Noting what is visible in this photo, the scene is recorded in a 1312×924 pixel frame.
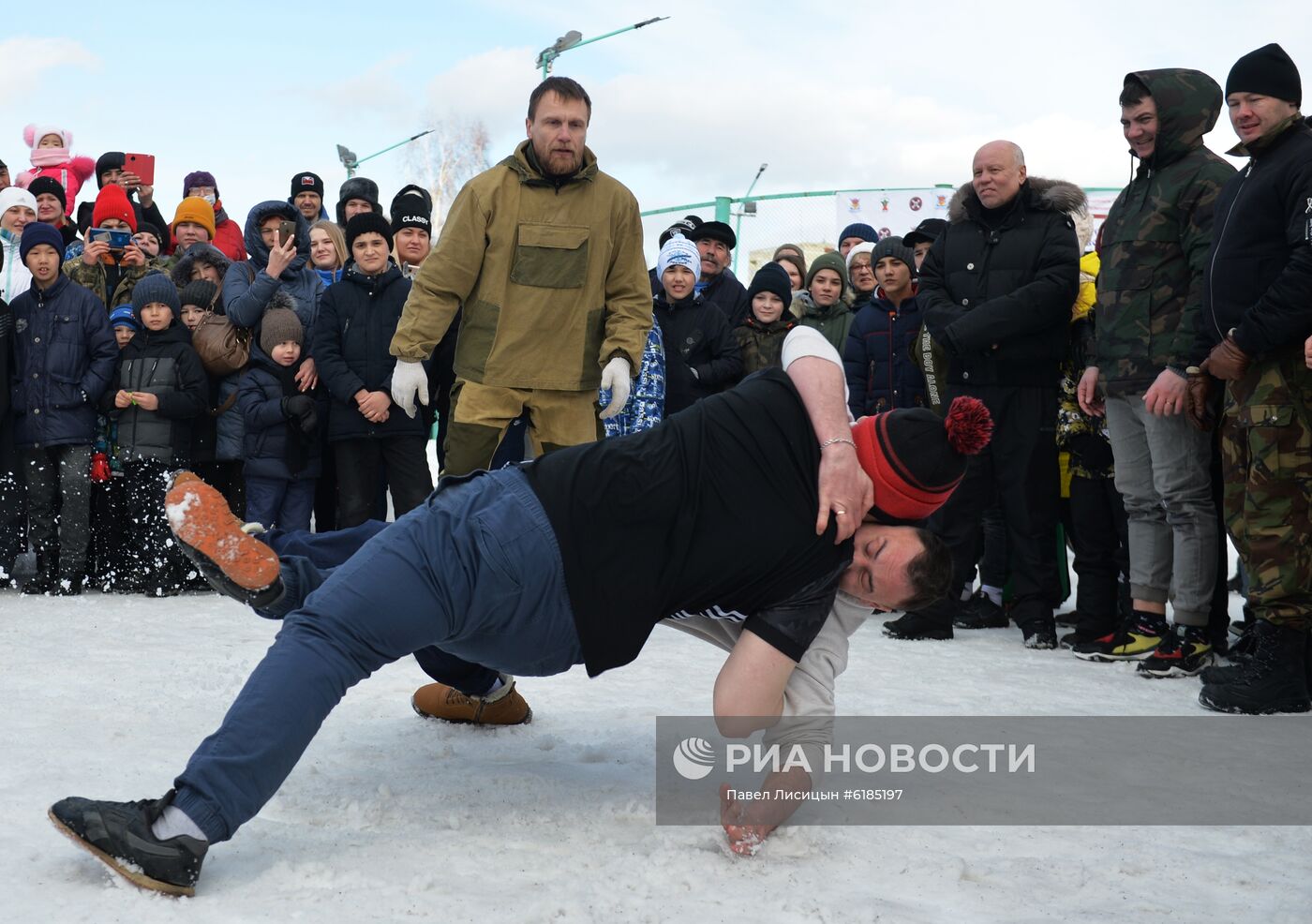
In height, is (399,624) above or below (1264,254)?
below

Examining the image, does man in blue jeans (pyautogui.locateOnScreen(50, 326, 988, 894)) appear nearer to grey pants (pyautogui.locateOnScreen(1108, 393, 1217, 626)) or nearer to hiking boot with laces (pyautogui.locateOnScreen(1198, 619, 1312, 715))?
hiking boot with laces (pyautogui.locateOnScreen(1198, 619, 1312, 715))

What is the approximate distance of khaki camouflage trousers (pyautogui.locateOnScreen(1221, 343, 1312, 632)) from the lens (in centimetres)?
391

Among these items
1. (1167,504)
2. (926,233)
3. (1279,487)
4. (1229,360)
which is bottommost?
(1167,504)

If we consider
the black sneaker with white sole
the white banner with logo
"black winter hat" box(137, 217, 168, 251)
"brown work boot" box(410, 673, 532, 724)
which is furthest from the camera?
the white banner with logo

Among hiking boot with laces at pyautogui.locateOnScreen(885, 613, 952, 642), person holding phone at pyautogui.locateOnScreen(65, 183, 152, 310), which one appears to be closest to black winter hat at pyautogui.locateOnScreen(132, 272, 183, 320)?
person holding phone at pyautogui.locateOnScreen(65, 183, 152, 310)

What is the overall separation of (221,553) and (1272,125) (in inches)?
146

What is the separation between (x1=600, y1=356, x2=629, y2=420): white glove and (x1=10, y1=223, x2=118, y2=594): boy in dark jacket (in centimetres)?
301

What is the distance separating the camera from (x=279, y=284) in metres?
6.59

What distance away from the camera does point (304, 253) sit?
7.32 metres

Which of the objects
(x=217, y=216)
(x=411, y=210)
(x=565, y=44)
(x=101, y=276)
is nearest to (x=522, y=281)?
(x=411, y=210)

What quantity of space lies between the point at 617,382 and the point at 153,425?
2.88 metres

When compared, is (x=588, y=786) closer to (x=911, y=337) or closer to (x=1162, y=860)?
(x=1162, y=860)

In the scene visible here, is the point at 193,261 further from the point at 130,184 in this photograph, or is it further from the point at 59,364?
the point at 130,184

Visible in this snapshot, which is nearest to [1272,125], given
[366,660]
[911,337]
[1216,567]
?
[1216,567]
